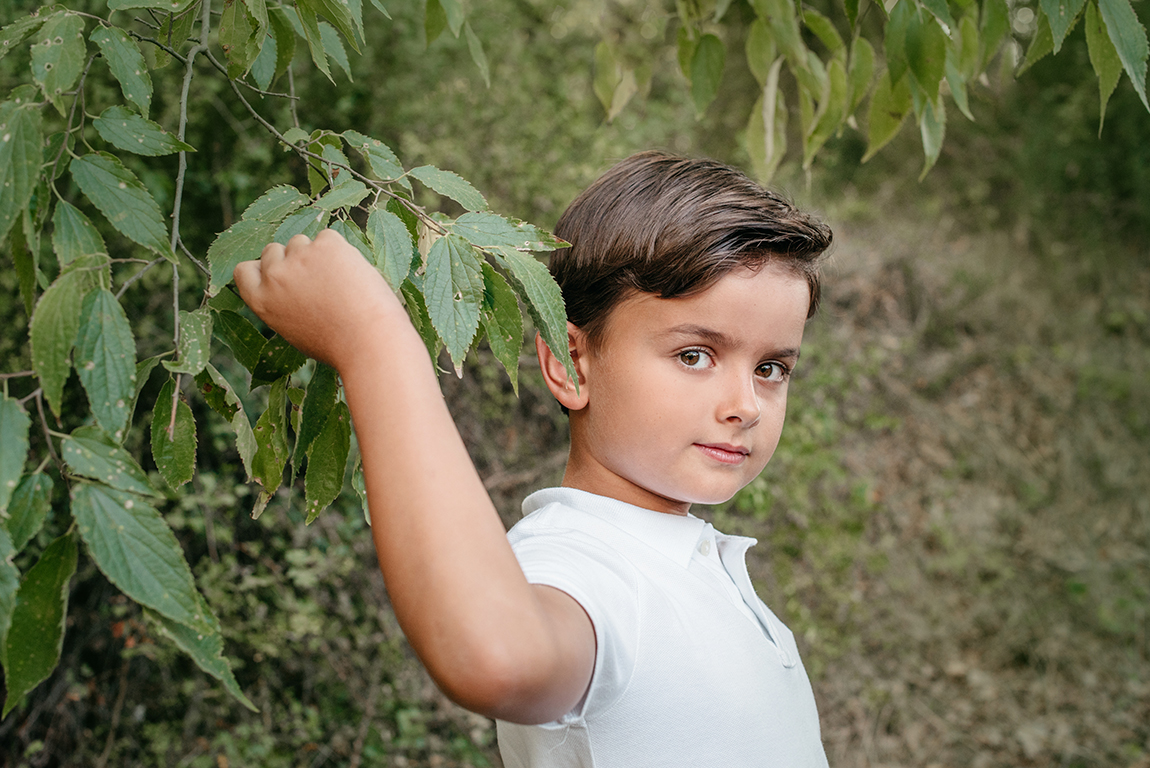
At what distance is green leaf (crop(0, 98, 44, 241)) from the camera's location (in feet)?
2.20

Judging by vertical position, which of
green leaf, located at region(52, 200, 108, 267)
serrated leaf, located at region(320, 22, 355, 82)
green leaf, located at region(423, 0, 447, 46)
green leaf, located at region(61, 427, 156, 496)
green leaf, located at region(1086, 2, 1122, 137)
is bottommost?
green leaf, located at region(61, 427, 156, 496)

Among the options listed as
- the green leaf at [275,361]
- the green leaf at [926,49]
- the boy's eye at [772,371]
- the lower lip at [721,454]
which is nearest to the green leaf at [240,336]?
the green leaf at [275,361]

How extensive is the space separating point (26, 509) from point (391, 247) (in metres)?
0.37

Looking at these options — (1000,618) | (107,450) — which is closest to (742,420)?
(107,450)

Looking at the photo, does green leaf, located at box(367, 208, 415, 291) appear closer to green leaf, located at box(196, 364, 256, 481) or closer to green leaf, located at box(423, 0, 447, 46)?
green leaf, located at box(196, 364, 256, 481)

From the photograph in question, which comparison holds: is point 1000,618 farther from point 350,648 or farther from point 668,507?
point 668,507

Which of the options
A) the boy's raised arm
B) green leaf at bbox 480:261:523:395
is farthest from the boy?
green leaf at bbox 480:261:523:395

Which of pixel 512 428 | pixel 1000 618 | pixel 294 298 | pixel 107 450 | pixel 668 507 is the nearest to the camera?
pixel 107 450

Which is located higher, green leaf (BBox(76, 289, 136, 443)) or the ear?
green leaf (BBox(76, 289, 136, 443))

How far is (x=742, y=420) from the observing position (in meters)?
1.07

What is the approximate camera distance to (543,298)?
79 centimetres

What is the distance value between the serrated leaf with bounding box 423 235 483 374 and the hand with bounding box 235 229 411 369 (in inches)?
1.4

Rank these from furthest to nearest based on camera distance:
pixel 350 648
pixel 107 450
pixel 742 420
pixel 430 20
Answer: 1. pixel 350 648
2. pixel 430 20
3. pixel 742 420
4. pixel 107 450

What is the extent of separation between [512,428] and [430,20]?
2.03 meters
